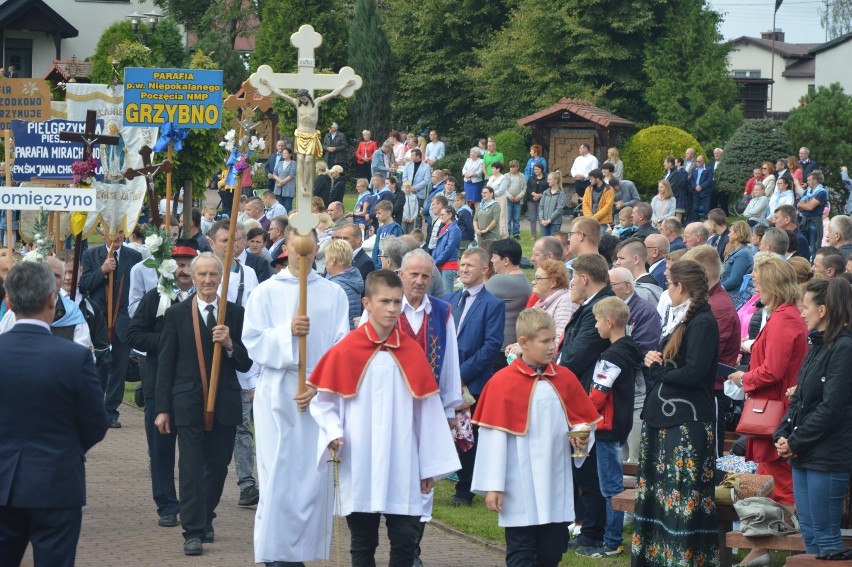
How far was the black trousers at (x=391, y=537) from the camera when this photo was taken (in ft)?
23.8

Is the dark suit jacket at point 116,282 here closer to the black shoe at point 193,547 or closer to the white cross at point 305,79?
the black shoe at point 193,547

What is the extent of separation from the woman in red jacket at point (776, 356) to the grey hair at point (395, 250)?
13.1 feet

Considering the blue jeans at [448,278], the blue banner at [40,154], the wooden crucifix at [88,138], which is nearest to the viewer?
the wooden crucifix at [88,138]

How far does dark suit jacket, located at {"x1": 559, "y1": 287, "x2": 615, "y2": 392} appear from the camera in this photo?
30.3 feet

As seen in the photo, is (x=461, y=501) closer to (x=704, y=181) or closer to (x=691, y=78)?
(x=704, y=181)

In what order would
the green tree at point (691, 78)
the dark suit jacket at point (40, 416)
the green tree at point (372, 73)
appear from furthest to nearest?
the green tree at point (372, 73) < the green tree at point (691, 78) < the dark suit jacket at point (40, 416)

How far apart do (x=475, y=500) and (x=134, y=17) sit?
2008cm

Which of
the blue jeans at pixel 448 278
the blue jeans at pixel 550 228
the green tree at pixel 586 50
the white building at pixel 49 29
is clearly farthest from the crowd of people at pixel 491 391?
the white building at pixel 49 29

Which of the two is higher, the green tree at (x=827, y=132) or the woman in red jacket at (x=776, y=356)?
the green tree at (x=827, y=132)

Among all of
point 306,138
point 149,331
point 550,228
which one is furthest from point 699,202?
point 306,138

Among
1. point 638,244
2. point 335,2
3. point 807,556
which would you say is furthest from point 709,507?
point 335,2

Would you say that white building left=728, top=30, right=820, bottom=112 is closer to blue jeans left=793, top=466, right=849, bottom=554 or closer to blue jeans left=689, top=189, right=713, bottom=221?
blue jeans left=689, top=189, right=713, bottom=221

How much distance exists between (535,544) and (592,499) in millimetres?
1938

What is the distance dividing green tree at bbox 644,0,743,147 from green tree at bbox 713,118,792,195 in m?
4.47
